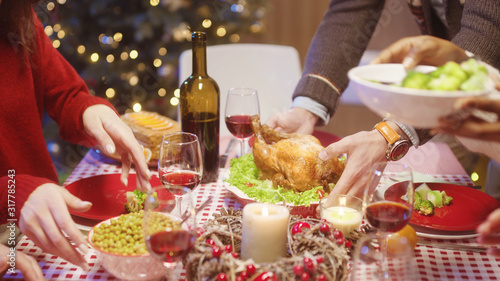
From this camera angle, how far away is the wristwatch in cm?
124

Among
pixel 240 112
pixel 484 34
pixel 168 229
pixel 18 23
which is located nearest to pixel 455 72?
pixel 168 229

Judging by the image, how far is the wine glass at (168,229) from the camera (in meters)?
0.76

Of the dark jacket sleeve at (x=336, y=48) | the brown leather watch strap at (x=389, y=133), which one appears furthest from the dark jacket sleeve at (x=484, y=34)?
the dark jacket sleeve at (x=336, y=48)

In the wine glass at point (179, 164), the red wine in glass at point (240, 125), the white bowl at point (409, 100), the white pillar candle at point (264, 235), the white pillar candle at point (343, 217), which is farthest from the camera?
the red wine in glass at point (240, 125)

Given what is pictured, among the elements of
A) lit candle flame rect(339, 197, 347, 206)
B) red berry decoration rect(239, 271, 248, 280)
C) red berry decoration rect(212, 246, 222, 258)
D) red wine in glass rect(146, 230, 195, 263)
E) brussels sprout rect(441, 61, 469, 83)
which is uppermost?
brussels sprout rect(441, 61, 469, 83)

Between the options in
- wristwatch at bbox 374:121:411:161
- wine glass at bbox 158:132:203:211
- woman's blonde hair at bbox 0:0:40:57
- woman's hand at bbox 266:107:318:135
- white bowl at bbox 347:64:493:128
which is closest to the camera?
white bowl at bbox 347:64:493:128

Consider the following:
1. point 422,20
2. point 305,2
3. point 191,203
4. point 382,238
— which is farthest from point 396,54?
point 305,2

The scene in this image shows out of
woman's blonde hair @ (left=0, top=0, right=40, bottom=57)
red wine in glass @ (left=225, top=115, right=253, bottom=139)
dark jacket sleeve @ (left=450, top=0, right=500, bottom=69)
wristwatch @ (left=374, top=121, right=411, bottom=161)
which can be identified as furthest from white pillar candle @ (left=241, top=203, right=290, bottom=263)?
woman's blonde hair @ (left=0, top=0, right=40, bottom=57)

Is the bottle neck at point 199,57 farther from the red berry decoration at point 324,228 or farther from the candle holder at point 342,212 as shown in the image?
the red berry decoration at point 324,228

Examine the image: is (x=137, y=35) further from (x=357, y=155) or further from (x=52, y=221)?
(x=52, y=221)

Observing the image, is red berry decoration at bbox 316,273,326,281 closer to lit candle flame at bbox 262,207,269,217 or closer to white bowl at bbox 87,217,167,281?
lit candle flame at bbox 262,207,269,217

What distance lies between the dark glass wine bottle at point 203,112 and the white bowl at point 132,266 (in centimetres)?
56

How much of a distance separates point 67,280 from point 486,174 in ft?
5.99

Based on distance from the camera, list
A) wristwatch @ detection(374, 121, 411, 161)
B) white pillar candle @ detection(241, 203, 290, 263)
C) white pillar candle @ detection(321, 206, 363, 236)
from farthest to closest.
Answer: wristwatch @ detection(374, 121, 411, 161) → white pillar candle @ detection(321, 206, 363, 236) → white pillar candle @ detection(241, 203, 290, 263)
